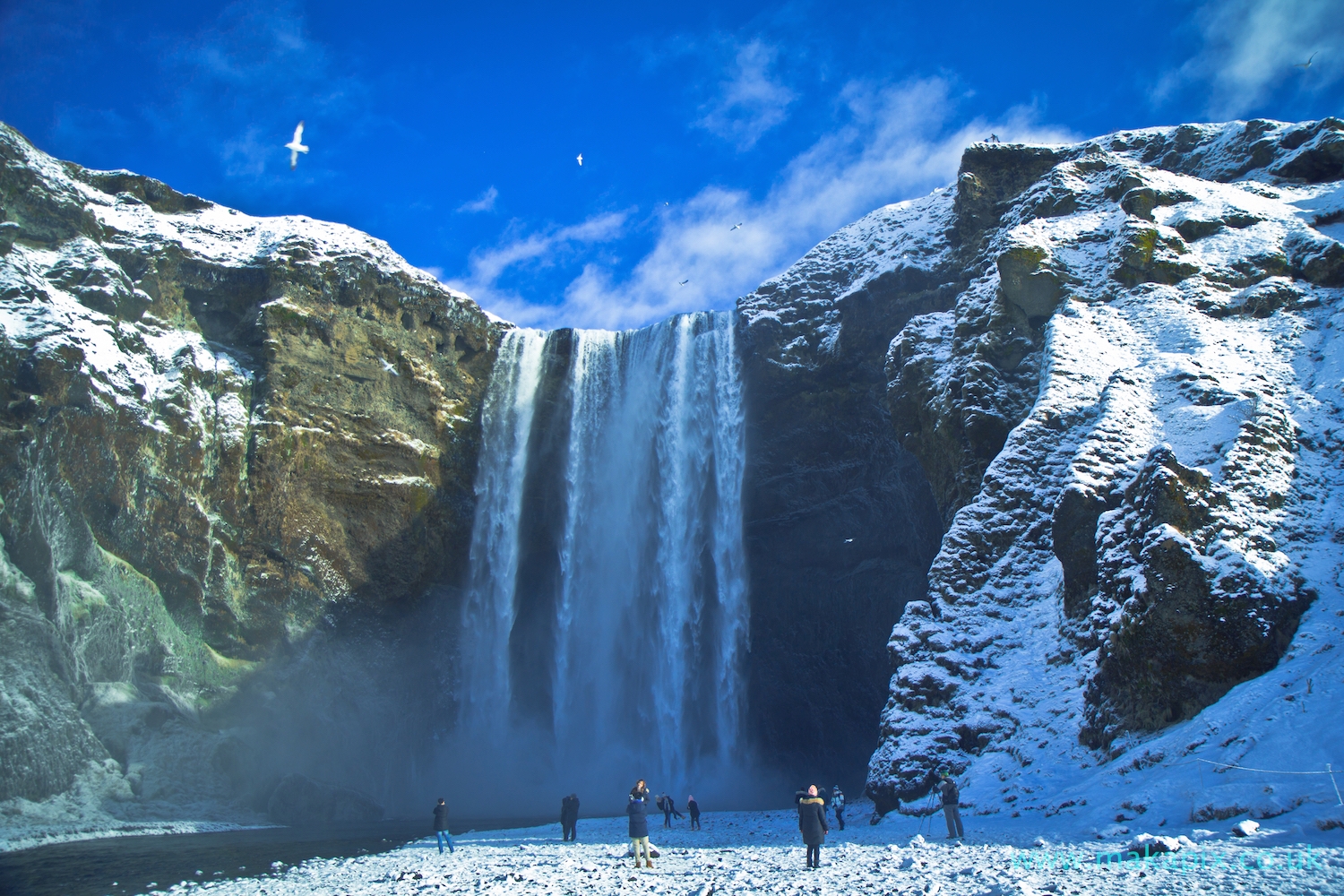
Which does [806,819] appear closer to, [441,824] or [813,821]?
[813,821]

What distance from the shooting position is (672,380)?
4178 centimetres

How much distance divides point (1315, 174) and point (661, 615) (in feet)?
105

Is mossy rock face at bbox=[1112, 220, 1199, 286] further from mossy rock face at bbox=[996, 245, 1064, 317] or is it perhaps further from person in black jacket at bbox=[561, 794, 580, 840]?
person in black jacket at bbox=[561, 794, 580, 840]

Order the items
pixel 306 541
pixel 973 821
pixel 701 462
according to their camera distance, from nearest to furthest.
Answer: pixel 973 821 < pixel 306 541 < pixel 701 462

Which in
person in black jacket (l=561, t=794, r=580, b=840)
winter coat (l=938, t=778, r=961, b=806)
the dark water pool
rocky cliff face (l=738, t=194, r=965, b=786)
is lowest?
the dark water pool

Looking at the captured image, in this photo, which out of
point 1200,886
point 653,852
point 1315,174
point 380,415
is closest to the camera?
point 1200,886

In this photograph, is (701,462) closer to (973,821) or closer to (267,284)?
(267,284)

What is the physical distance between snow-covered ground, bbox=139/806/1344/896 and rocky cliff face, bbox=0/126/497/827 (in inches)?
599

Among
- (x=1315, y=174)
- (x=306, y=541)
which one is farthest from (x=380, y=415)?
(x=1315, y=174)

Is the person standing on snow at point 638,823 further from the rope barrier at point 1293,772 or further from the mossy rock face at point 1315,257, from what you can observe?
the mossy rock face at point 1315,257

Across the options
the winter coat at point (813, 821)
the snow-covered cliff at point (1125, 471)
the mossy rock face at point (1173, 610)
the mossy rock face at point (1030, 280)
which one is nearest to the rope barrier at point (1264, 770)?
the snow-covered cliff at point (1125, 471)

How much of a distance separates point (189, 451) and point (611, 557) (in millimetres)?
19102

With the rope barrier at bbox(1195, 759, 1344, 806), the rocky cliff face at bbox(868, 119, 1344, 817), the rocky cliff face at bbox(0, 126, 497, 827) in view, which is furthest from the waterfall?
the rope barrier at bbox(1195, 759, 1344, 806)

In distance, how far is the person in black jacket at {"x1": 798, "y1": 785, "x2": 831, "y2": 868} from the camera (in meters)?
12.4
